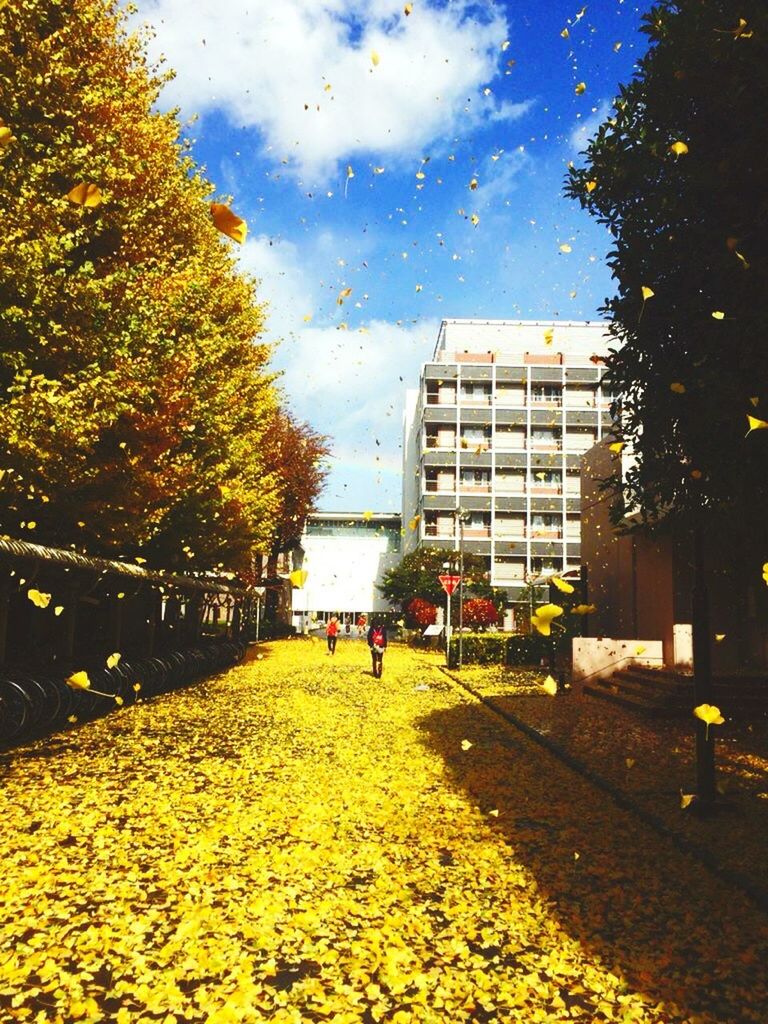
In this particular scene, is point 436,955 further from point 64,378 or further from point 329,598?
point 329,598

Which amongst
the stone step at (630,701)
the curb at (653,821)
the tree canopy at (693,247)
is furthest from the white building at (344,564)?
the tree canopy at (693,247)

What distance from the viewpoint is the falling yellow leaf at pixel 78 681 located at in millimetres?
12584

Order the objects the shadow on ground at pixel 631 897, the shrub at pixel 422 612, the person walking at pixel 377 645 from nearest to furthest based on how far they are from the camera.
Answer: the shadow on ground at pixel 631 897 < the person walking at pixel 377 645 < the shrub at pixel 422 612

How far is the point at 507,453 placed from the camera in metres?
68.9

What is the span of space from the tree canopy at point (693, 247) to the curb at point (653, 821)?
3.59m

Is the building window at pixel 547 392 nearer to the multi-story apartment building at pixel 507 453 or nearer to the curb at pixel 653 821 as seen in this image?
the multi-story apartment building at pixel 507 453

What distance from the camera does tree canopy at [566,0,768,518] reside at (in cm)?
781

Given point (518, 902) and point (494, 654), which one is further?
point (494, 654)

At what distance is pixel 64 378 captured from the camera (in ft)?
42.3

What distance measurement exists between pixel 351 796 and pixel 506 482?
2450 inches

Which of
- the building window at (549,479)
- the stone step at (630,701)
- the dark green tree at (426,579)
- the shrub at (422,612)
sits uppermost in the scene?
the building window at (549,479)

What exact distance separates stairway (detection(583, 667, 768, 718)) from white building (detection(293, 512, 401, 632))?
2006 inches

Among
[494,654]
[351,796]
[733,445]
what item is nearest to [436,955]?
[351,796]

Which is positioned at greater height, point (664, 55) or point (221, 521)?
point (664, 55)
